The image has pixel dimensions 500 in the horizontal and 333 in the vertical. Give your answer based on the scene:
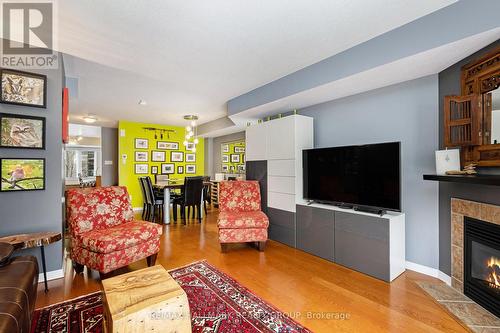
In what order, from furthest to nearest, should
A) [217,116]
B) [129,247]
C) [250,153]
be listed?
[217,116], [250,153], [129,247]

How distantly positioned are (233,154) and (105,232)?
4.98 meters

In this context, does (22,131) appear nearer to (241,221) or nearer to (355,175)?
(241,221)

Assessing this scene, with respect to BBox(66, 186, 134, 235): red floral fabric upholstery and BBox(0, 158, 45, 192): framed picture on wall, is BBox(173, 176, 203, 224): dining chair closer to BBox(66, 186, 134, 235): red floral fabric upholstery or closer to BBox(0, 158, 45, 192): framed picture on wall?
BBox(66, 186, 134, 235): red floral fabric upholstery

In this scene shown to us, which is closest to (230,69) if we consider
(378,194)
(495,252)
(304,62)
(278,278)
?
(304,62)

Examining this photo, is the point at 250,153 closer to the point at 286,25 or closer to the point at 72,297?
the point at 286,25

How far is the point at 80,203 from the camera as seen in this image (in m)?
2.61

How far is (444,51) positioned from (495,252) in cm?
173

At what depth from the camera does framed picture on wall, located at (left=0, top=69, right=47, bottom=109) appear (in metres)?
2.25

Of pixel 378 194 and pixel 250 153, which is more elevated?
pixel 250 153

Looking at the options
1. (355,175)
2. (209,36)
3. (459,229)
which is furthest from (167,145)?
(459,229)

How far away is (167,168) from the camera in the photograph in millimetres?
7227

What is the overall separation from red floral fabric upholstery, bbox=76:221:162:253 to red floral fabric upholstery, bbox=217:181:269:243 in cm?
97

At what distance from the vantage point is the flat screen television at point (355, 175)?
8.34ft

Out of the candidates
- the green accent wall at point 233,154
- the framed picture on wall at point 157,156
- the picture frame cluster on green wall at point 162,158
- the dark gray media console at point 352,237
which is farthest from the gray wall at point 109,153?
the dark gray media console at point 352,237
